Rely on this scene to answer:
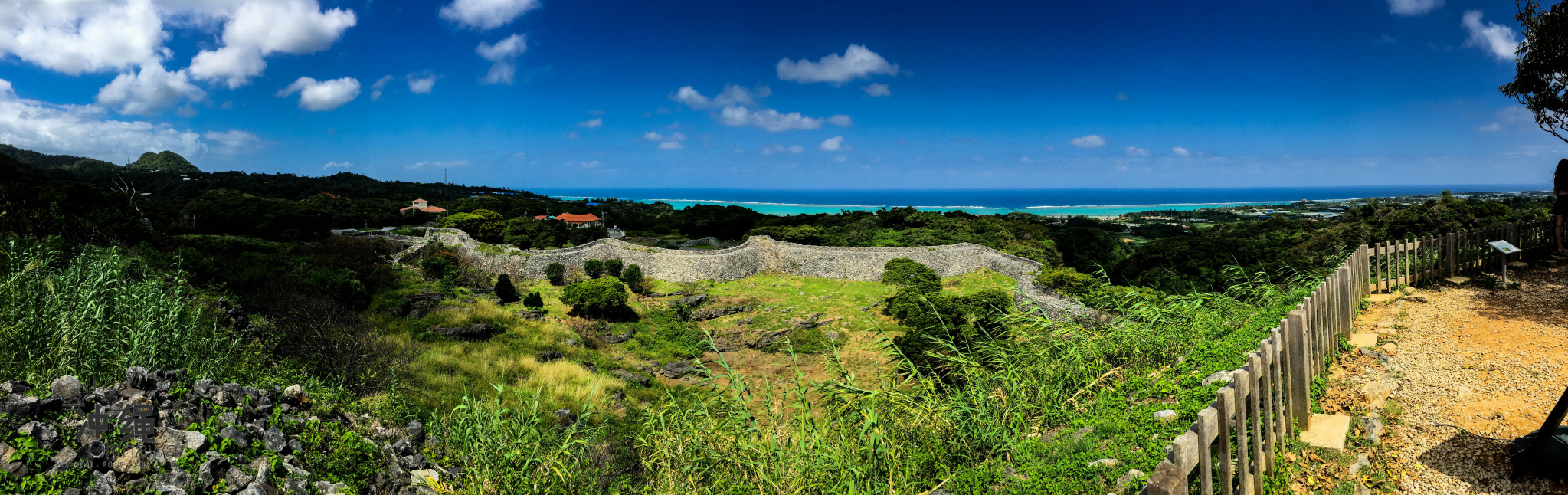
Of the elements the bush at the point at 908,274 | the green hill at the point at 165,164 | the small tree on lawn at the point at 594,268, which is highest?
the green hill at the point at 165,164

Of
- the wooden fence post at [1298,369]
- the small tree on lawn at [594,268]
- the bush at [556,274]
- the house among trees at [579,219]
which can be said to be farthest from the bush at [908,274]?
the house among trees at [579,219]

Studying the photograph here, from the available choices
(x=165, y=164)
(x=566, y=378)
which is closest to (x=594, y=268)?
(x=566, y=378)

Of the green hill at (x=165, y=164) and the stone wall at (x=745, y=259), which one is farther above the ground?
the green hill at (x=165, y=164)

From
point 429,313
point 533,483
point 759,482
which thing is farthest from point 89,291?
point 429,313

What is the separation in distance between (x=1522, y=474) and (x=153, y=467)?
670 cm

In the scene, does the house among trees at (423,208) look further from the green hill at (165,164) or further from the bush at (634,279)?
the green hill at (165,164)

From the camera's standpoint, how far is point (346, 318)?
357 inches

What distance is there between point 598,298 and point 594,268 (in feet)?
16.3

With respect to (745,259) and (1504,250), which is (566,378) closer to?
(1504,250)

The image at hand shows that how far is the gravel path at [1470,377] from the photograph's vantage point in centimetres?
301

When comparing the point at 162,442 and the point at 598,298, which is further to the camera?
the point at 598,298

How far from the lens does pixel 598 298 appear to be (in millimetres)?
19484

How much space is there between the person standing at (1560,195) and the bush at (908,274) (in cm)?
1552

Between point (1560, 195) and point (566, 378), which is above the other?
point (1560, 195)
